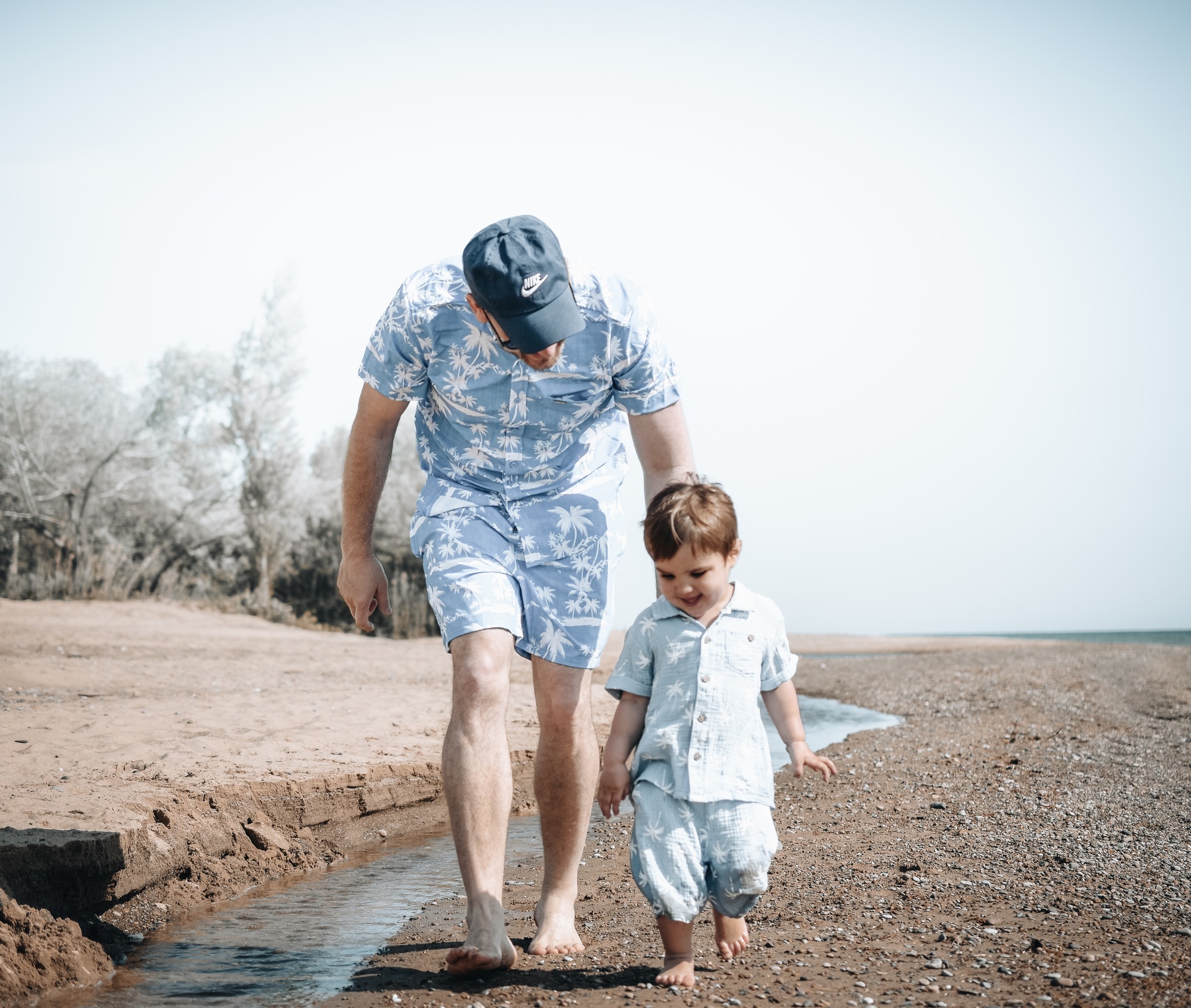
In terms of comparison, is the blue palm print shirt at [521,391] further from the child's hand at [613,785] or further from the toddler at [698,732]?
the child's hand at [613,785]

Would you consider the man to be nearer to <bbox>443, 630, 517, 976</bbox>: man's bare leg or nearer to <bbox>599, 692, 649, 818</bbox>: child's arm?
<bbox>443, 630, 517, 976</bbox>: man's bare leg

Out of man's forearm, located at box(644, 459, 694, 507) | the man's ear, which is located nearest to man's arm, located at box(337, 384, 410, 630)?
the man's ear

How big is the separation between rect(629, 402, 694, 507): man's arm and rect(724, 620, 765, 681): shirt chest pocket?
1.86 feet

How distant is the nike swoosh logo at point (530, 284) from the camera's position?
2844 mm

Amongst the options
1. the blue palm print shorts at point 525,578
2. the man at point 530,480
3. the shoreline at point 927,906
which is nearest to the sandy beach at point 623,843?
the shoreline at point 927,906

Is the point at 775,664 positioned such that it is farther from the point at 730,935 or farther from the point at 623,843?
the point at 623,843

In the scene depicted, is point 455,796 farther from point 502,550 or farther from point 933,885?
point 933,885

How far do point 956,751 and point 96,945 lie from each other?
580cm

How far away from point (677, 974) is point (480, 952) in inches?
20.4

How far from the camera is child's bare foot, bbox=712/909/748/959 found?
2.90m

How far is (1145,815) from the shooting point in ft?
16.1

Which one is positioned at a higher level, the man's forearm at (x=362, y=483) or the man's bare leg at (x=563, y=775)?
the man's forearm at (x=362, y=483)

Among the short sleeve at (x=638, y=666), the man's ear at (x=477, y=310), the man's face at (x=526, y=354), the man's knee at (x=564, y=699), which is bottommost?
the man's knee at (x=564, y=699)

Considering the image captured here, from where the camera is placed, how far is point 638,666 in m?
2.87
